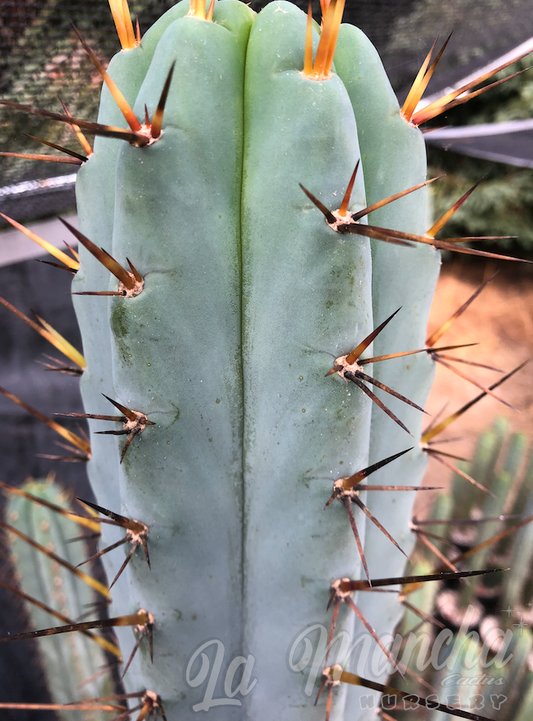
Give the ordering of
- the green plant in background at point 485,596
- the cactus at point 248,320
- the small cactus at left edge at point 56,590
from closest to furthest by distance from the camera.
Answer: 1. the cactus at point 248,320
2. the green plant in background at point 485,596
3. the small cactus at left edge at point 56,590

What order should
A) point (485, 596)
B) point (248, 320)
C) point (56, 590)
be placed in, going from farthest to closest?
point (485, 596) < point (56, 590) < point (248, 320)

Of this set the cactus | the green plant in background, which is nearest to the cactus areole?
the cactus

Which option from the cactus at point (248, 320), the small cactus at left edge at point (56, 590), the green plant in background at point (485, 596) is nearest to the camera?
the cactus at point (248, 320)

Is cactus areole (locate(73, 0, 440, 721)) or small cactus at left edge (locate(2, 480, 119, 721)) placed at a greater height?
cactus areole (locate(73, 0, 440, 721))

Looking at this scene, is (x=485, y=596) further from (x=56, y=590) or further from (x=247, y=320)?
(x=247, y=320)

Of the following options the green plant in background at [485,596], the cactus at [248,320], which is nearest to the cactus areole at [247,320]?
the cactus at [248,320]

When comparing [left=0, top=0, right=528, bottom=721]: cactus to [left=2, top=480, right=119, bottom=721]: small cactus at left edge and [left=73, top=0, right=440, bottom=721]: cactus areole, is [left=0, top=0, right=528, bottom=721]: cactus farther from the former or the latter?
[left=2, top=480, right=119, bottom=721]: small cactus at left edge

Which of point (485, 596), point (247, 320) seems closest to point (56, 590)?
point (247, 320)

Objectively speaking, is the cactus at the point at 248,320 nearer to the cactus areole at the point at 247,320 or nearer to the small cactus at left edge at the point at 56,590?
the cactus areole at the point at 247,320
